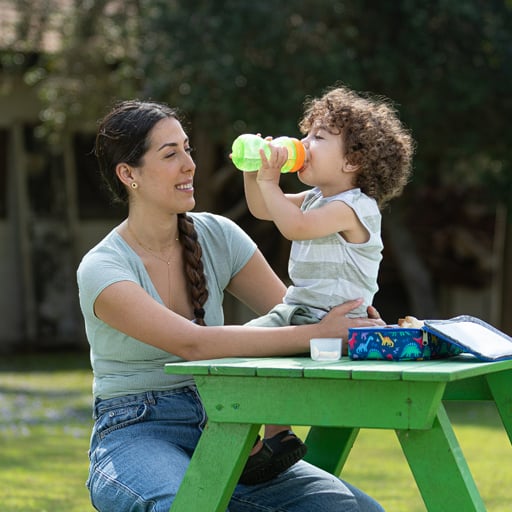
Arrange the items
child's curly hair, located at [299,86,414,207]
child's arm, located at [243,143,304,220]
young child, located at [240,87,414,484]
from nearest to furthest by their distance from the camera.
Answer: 1. young child, located at [240,87,414,484]
2. child's curly hair, located at [299,86,414,207]
3. child's arm, located at [243,143,304,220]

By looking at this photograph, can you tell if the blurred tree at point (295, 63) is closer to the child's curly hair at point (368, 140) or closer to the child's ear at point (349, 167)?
the child's curly hair at point (368, 140)

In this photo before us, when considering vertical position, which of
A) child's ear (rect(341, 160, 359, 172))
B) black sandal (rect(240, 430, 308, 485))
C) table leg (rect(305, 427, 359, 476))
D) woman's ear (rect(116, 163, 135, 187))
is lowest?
table leg (rect(305, 427, 359, 476))

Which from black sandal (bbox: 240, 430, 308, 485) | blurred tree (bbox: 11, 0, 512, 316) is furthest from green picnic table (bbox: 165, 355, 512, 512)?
blurred tree (bbox: 11, 0, 512, 316)

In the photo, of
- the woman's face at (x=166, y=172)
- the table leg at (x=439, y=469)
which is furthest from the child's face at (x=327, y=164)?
the table leg at (x=439, y=469)

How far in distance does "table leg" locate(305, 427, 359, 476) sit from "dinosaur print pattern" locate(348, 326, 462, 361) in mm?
772

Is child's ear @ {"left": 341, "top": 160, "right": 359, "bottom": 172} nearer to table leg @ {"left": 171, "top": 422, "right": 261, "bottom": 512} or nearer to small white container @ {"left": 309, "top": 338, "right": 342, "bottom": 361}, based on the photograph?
small white container @ {"left": 309, "top": 338, "right": 342, "bottom": 361}

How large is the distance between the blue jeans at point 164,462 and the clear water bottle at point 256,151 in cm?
76

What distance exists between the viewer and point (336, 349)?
11.0ft

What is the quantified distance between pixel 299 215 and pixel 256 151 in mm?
253

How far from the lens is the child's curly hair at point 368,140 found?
3.77m

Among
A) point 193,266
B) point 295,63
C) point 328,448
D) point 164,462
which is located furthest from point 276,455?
point 295,63

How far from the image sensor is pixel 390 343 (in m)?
3.28

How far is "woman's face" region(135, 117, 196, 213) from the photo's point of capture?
3.92 metres

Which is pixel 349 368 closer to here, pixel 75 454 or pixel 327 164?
pixel 327 164
